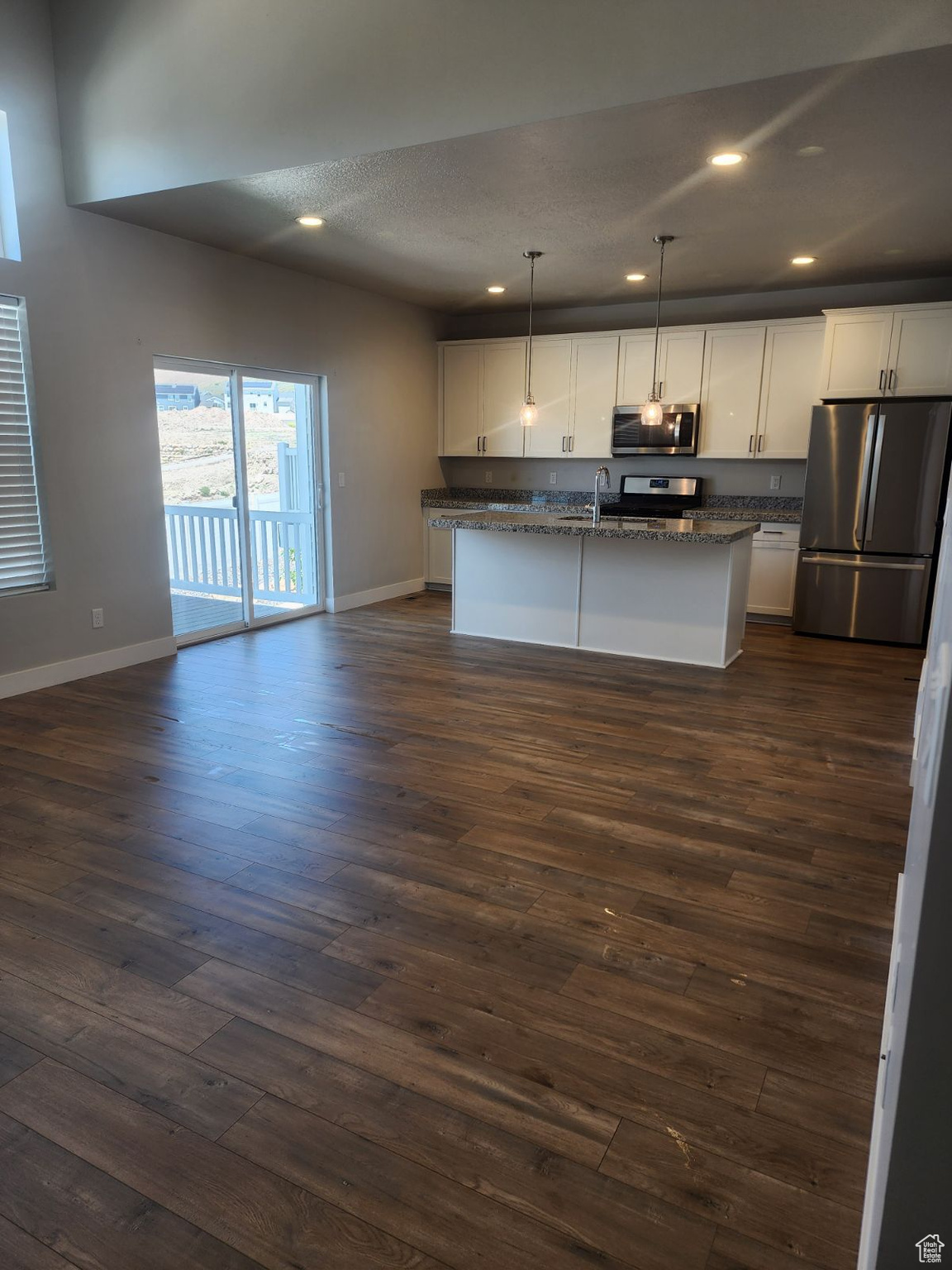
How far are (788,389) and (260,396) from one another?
4.25 metres

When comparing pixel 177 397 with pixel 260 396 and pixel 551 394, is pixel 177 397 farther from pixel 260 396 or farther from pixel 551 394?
pixel 551 394

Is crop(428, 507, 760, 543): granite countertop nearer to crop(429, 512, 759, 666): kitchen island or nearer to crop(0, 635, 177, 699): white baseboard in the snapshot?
crop(429, 512, 759, 666): kitchen island

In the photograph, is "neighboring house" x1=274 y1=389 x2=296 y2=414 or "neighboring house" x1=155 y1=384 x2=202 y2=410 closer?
"neighboring house" x1=155 y1=384 x2=202 y2=410

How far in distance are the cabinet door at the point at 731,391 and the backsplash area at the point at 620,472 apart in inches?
9.0

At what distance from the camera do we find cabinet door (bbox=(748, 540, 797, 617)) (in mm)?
6574

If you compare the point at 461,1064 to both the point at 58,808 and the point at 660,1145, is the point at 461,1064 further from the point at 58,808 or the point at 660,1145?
the point at 58,808

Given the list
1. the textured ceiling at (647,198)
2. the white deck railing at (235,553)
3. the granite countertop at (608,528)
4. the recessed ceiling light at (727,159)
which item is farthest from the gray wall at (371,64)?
the granite countertop at (608,528)

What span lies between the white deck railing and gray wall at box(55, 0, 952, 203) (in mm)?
2172

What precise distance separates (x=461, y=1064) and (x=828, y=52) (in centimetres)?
334

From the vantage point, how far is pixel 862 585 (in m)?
6.01

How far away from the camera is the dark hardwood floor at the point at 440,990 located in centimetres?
148

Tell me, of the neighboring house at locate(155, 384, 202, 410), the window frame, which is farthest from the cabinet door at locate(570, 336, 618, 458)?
the window frame

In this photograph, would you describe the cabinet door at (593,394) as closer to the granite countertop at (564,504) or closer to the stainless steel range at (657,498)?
the stainless steel range at (657,498)

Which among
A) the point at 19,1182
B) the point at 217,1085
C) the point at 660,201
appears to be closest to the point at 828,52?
the point at 660,201
